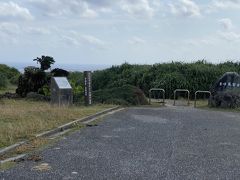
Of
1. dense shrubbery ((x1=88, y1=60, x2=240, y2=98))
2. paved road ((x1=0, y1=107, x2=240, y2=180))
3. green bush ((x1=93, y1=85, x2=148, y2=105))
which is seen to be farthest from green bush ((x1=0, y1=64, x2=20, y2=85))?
paved road ((x1=0, y1=107, x2=240, y2=180))

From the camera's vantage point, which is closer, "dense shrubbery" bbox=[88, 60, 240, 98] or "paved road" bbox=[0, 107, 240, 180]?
"paved road" bbox=[0, 107, 240, 180]

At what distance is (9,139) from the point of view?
365 inches

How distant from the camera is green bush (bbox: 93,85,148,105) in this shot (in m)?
21.0

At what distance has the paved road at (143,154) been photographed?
716 centimetres

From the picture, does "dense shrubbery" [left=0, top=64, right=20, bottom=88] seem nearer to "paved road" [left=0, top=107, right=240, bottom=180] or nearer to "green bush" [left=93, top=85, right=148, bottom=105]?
"green bush" [left=93, top=85, right=148, bottom=105]

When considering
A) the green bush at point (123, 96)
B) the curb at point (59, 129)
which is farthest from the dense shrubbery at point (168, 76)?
the curb at point (59, 129)

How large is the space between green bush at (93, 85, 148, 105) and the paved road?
7.65 m

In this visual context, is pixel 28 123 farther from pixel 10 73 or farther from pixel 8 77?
pixel 10 73

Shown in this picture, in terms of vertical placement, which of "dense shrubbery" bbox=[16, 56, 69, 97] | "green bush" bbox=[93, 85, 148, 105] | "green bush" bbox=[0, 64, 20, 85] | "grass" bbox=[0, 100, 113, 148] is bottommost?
"grass" bbox=[0, 100, 113, 148]

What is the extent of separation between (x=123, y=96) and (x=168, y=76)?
950 cm

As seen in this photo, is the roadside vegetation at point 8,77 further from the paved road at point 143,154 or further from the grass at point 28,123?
the paved road at point 143,154

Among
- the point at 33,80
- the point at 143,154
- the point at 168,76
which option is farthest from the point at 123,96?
the point at 143,154

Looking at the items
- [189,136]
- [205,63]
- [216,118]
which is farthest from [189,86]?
[189,136]

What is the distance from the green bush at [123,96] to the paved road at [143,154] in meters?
7.65
